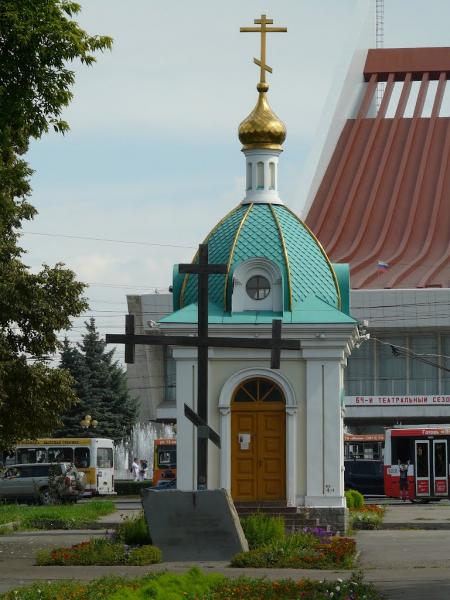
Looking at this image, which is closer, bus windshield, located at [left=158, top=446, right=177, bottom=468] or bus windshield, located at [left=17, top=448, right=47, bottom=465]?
bus windshield, located at [left=17, top=448, right=47, bottom=465]

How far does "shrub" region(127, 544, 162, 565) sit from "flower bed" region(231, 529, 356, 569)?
1059 millimetres

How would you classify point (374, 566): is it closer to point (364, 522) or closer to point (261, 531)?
point (261, 531)

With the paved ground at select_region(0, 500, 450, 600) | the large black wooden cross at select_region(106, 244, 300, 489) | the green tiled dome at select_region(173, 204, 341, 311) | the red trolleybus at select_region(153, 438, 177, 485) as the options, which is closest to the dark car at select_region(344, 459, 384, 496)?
the red trolleybus at select_region(153, 438, 177, 485)

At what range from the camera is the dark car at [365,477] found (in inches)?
2168

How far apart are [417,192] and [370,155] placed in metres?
4.52

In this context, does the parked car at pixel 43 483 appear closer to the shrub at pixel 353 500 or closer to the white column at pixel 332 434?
the shrub at pixel 353 500

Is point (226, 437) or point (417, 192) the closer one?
point (226, 437)

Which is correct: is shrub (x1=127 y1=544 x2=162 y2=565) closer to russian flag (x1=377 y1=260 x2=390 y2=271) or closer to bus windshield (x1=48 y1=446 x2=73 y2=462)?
bus windshield (x1=48 y1=446 x2=73 y2=462)

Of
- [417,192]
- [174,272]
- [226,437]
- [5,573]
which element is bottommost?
[5,573]

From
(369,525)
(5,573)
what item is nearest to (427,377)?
(369,525)

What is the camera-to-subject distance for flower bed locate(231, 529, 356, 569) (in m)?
20.3

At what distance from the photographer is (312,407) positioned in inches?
1115

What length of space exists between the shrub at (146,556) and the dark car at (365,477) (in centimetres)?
3464

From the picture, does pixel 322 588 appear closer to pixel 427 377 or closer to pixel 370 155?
pixel 427 377
